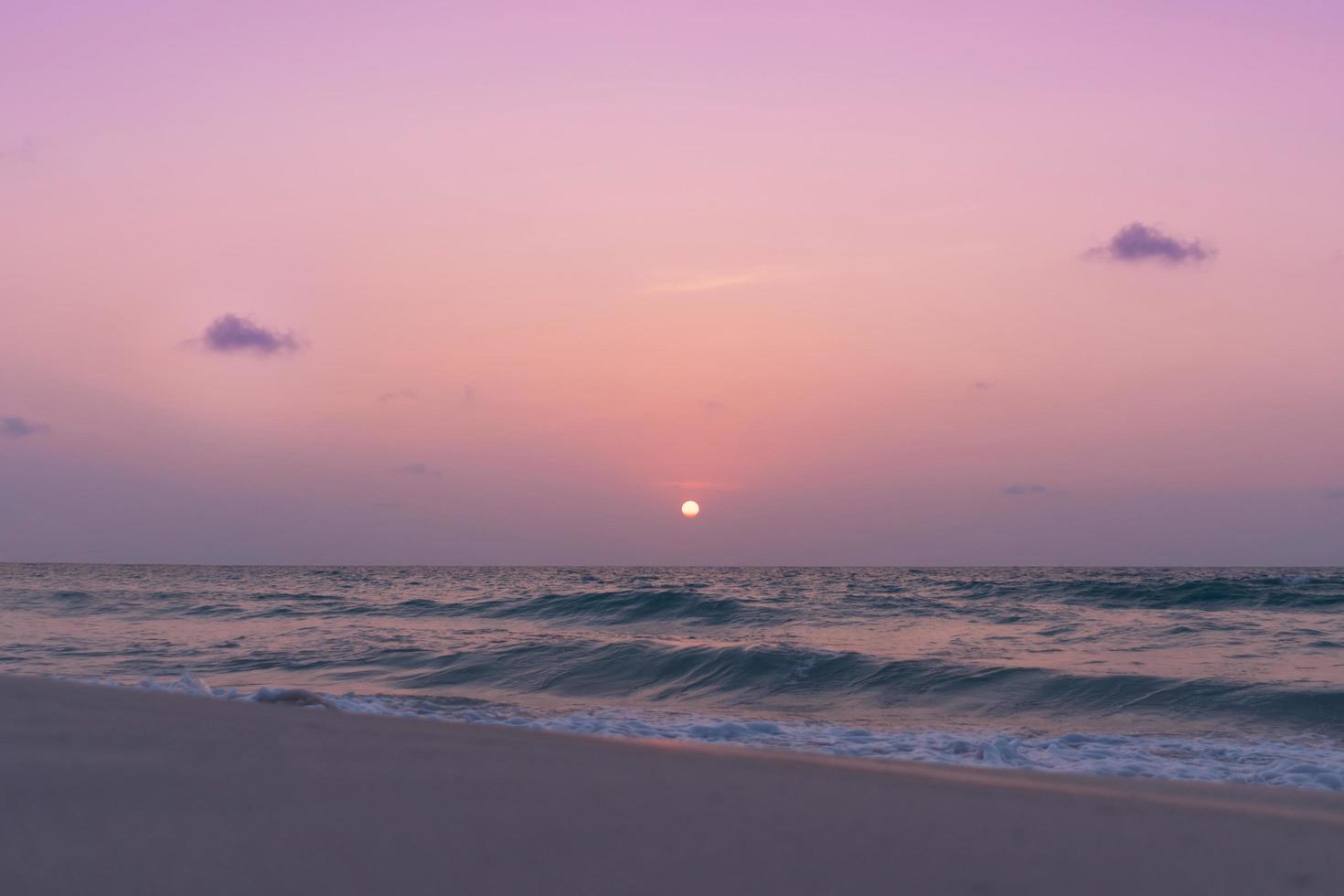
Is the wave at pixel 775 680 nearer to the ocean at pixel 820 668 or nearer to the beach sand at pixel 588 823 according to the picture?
the ocean at pixel 820 668

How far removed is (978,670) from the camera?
13.2 metres

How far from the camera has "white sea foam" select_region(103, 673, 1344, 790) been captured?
285 inches

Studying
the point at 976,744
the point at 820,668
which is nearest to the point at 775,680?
the point at 820,668

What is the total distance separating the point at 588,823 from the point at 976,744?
514cm

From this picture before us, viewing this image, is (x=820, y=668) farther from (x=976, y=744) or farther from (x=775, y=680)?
(x=976, y=744)

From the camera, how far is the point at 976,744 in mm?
8086

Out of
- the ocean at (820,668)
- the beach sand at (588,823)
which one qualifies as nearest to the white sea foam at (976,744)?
the ocean at (820,668)

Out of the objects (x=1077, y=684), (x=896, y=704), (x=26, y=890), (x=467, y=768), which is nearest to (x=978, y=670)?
(x=1077, y=684)

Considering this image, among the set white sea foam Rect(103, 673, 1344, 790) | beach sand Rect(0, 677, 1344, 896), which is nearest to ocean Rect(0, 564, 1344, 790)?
white sea foam Rect(103, 673, 1344, 790)

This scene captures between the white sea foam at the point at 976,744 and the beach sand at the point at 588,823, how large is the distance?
5.02 feet

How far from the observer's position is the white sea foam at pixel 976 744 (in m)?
7.25

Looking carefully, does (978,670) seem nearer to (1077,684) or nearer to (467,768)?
(1077,684)

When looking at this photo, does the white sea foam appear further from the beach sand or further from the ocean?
the beach sand

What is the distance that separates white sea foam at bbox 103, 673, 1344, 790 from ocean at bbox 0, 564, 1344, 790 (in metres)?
0.04
